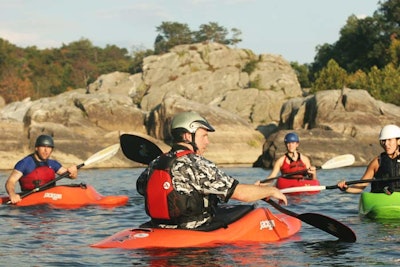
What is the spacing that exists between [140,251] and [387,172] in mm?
4529

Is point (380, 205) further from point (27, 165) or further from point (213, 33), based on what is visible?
point (213, 33)

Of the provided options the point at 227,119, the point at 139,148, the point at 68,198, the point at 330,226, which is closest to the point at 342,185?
the point at 330,226

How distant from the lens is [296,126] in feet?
123

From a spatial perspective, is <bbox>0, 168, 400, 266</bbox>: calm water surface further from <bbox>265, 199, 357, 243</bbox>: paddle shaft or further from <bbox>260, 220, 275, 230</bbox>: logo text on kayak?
<bbox>260, 220, 275, 230</bbox>: logo text on kayak

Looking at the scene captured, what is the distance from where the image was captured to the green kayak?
33.7 feet

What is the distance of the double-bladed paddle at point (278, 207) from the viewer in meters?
8.52

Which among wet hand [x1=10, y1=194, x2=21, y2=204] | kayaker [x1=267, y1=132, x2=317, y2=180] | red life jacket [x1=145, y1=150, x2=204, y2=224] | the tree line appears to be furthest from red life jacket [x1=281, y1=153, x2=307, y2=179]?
the tree line

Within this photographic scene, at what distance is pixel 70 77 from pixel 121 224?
7086 cm

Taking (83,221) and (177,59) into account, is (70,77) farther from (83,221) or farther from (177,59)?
(83,221)

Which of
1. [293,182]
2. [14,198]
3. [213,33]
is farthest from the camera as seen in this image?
[213,33]

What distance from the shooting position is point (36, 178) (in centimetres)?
1298

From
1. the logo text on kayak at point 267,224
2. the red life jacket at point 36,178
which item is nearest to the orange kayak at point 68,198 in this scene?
the red life jacket at point 36,178

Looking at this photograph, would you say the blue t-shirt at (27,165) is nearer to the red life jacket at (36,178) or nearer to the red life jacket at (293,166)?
the red life jacket at (36,178)

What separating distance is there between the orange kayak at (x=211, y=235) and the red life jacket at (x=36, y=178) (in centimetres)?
499
